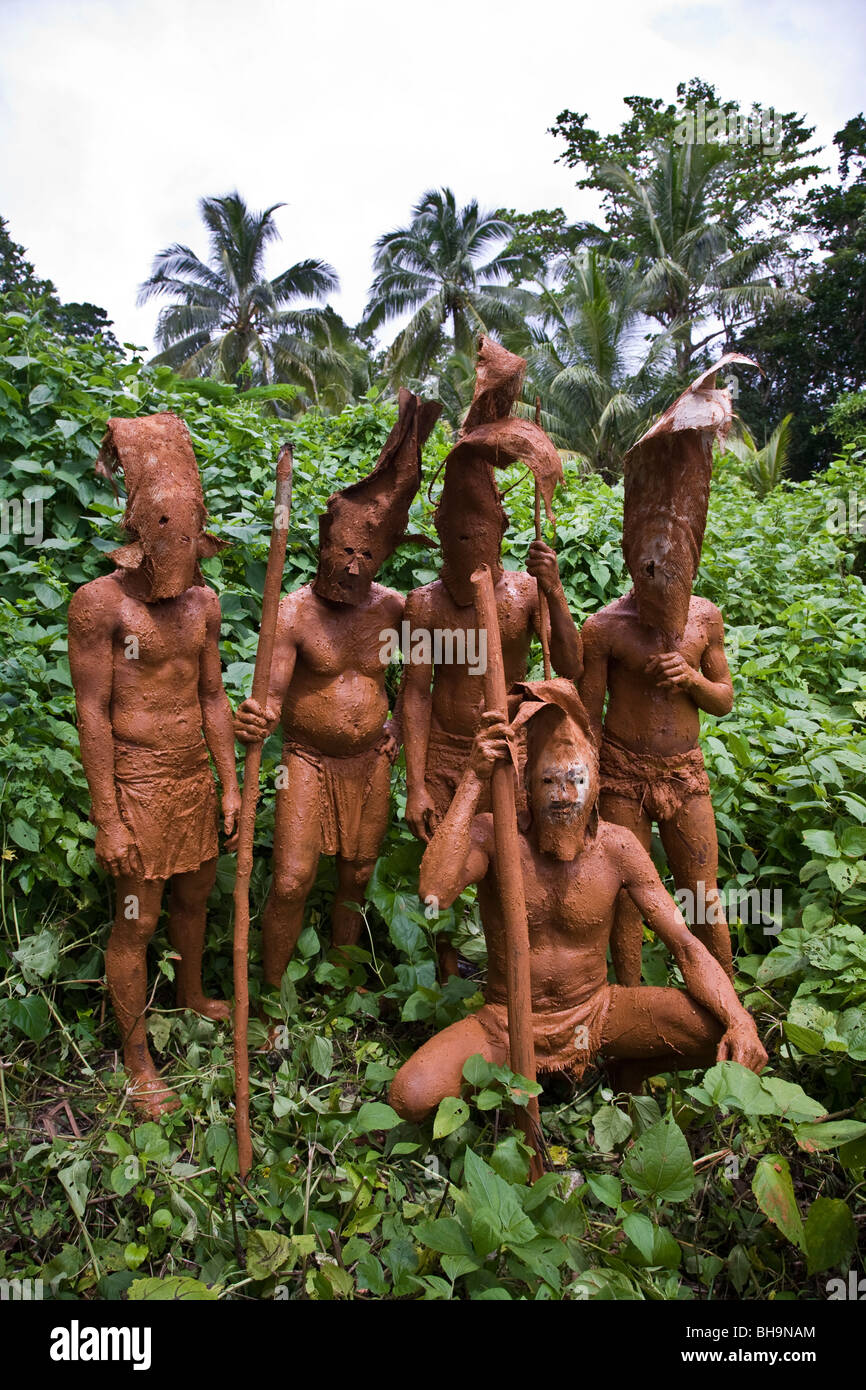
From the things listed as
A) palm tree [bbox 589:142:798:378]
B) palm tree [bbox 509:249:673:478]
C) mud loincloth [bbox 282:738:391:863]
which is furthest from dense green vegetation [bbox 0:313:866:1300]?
palm tree [bbox 589:142:798:378]

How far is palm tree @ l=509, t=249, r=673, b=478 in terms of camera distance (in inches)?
680

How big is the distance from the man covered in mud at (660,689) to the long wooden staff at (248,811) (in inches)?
45.6

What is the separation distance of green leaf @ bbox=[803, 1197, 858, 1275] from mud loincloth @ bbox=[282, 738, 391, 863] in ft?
6.26

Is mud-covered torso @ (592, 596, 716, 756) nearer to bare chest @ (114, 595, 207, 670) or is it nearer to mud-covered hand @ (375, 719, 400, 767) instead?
mud-covered hand @ (375, 719, 400, 767)

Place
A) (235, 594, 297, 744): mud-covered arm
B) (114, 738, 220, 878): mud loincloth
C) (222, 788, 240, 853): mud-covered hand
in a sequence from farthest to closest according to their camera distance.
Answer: (222, 788, 240, 853): mud-covered hand < (235, 594, 297, 744): mud-covered arm < (114, 738, 220, 878): mud loincloth

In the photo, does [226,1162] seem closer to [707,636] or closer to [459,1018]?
[459,1018]

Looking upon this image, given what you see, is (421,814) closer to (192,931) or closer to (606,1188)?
(192,931)

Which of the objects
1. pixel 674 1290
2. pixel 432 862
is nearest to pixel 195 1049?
pixel 432 862

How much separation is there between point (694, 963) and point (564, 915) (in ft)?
1.34

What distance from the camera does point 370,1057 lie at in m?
3.14

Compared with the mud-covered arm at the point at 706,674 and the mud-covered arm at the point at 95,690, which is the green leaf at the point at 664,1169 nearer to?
the mud-covered arm at the point at 706,674

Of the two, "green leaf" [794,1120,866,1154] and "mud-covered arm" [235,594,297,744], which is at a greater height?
"mud-covered arm" [235,594,297,744]

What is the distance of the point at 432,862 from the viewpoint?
2.47 metres
